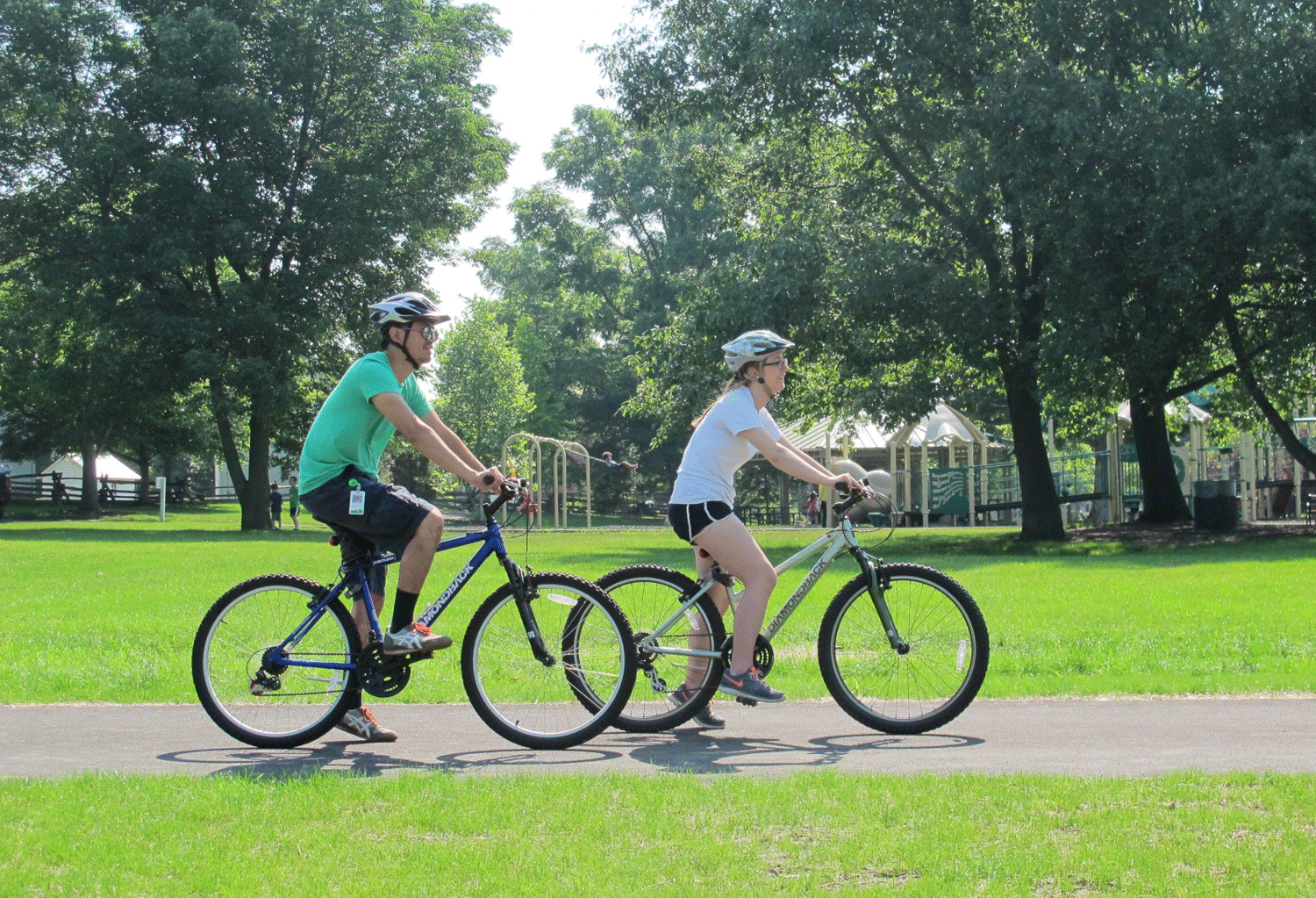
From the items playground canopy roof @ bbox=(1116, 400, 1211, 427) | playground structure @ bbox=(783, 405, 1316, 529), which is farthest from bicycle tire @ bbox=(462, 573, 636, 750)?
playground canopy roof @ bbox=(1116, 400, 1211, 427)

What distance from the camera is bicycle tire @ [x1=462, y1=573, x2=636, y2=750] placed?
21.3 ft

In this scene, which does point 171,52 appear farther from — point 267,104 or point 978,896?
point 978,896

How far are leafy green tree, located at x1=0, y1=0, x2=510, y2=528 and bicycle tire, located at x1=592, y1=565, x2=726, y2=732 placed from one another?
31.3m

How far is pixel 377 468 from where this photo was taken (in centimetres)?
632

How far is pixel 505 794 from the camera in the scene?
512 centimetres

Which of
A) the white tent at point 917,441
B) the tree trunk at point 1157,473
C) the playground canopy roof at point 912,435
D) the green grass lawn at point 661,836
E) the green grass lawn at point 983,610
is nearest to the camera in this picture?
the green grass lawn at point 661,836

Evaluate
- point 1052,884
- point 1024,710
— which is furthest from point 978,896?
point 1024,710

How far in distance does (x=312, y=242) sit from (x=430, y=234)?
4164 mm

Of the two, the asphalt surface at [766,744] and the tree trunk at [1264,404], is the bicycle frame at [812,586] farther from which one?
the tree trunk at [1264,404]

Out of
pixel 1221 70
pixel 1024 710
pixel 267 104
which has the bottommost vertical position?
pixel 1024 710

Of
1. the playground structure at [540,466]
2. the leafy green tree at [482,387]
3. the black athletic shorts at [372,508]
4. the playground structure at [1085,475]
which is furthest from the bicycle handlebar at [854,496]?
the leafy green tree at [482,387]

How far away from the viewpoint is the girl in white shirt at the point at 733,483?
21.9 feet

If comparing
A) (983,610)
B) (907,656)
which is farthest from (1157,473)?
(907,656)

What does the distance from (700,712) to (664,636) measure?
1.73 feet
